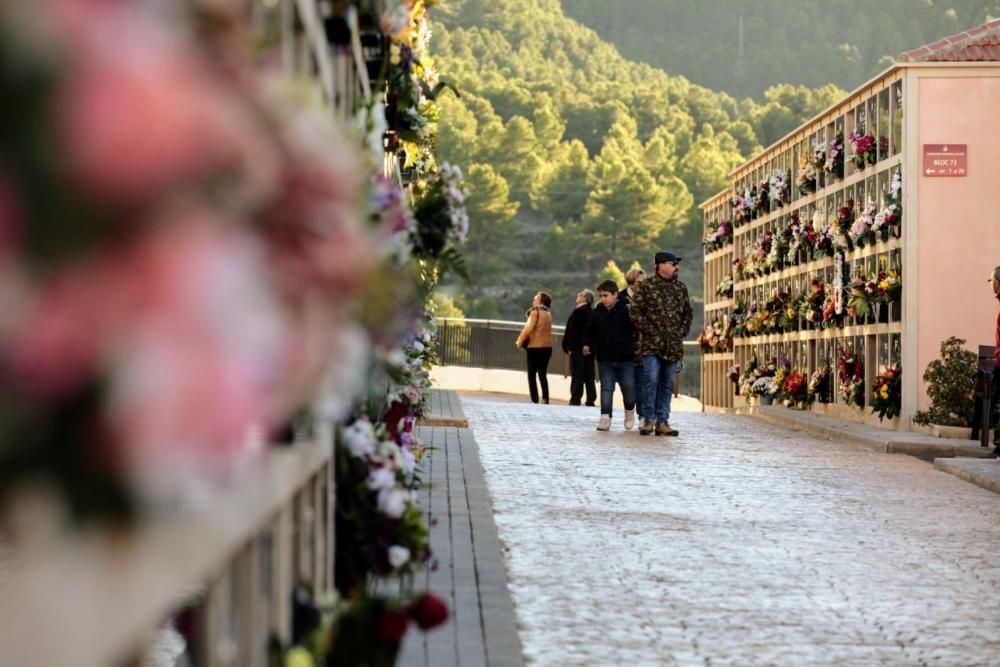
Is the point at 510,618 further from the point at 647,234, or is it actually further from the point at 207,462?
the point at 647,234

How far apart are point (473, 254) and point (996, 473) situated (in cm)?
9722

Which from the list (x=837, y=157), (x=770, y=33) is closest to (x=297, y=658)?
(x=837, y=157)

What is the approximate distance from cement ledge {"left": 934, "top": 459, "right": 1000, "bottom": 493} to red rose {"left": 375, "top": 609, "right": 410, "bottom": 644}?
9444mm

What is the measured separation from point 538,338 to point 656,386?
31.0ft

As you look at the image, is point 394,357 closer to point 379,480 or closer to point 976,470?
point 379,480

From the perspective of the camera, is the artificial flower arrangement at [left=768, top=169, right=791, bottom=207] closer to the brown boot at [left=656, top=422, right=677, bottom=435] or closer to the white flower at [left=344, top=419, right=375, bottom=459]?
the brown boot at [left=656, top=422, right=677, bottom=435]

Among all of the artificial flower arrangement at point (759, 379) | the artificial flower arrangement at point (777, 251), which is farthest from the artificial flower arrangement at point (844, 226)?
the artificial flower arrangement at point (759, 379)

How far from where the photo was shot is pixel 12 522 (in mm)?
1160

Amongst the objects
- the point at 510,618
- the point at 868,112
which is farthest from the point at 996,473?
the point at 868,112

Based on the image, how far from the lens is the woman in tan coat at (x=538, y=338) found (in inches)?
1059

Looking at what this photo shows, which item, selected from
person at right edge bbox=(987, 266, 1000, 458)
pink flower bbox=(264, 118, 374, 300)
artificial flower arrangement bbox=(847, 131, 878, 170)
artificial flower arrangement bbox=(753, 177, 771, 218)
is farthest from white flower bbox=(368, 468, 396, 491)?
artificial flower arrangement bbox=(753, 177, 771, 218)

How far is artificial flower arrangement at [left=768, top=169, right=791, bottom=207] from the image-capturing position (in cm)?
2658

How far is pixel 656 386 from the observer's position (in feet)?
58.6

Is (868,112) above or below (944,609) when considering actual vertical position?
above
